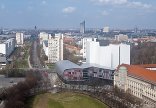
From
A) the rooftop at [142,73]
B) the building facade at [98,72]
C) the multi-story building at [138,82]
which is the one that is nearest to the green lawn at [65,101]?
the multi-story building at [138,82]

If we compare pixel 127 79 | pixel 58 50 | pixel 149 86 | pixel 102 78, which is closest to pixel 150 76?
pixel 149 86

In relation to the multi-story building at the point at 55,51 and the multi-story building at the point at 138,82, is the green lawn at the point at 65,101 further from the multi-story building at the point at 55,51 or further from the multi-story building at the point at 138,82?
the multi-story building at the point at 55,51

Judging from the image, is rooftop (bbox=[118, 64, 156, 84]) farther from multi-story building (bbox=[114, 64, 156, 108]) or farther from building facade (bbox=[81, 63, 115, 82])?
building facade (bbox=[81, 63, 115, 82])

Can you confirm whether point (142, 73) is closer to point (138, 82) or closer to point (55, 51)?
point (138, 82)

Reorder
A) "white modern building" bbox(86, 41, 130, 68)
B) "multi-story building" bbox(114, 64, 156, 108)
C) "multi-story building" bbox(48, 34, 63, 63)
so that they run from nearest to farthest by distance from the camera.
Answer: "multi-story building" bbox(114, 64, 156, 108) → "white modern building" bbox(86, 41, 130, 68) → "multi-story building" bbox(48, 34, 63, 63)

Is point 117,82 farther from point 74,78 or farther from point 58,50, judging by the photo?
point 58,50

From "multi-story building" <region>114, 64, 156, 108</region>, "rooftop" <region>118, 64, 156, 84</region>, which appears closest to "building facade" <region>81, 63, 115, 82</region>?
"multi-story building" <region>114, 64, 156, 108</region>
